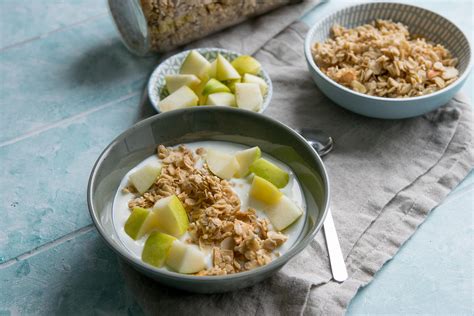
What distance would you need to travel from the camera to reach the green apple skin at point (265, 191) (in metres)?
1.13

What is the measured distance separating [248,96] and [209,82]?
0.34ft

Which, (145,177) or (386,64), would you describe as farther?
(386,64)

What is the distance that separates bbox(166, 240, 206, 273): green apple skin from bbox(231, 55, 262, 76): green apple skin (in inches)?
25.6

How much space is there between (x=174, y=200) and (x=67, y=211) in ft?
1.08

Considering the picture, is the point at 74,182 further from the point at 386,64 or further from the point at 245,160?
the point at 386,64

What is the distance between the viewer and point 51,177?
1.36 meters

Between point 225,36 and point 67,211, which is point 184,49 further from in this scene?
point 67,211

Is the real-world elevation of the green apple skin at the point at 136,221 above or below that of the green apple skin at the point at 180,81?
above

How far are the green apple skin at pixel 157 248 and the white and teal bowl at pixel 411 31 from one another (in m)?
0.62

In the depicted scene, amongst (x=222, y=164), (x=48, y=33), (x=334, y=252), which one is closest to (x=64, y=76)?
(x=48, y=33)


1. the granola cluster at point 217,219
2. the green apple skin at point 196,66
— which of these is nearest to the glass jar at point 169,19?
the green apple skin at point 196,66

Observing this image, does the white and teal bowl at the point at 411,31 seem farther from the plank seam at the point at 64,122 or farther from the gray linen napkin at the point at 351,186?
the plank seam at the point at 64,122

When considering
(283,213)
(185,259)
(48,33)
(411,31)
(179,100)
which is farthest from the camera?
(48,33)

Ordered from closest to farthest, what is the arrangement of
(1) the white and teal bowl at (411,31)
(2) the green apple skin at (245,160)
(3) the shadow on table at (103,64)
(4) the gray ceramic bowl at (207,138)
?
(4) the gray ceramic bowl at (207,138), (2) the green apple skin at (245,160), (1) the white and teal bowl at (411,31), (3) the shadow on table at (103,64)
